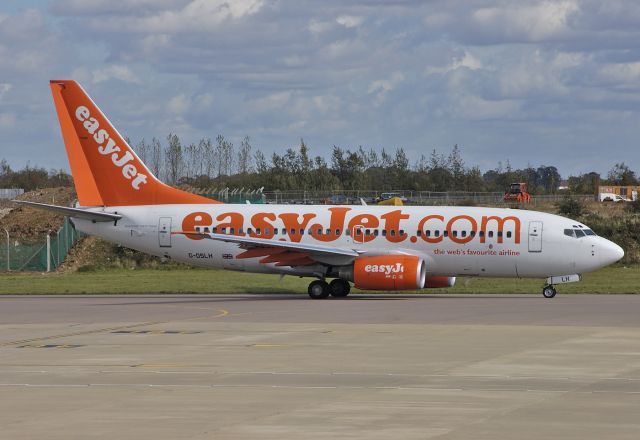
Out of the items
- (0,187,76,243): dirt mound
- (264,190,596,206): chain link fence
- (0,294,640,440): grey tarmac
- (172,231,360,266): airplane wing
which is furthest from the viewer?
(264,190,596,206): chain link fence

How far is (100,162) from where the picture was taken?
4753 centimetres

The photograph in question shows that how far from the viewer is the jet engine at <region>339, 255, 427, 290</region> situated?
140 ft

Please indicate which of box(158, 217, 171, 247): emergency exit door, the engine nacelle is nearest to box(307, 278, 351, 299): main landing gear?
the engine nacelle

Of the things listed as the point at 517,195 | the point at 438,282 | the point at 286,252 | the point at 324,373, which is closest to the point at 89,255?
the point at 286,252

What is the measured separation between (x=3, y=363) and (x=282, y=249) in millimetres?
21519

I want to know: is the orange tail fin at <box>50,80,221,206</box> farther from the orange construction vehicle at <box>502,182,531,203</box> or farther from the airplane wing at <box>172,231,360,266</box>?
the orange construction vehicle at <box>502,182,531,203</box>

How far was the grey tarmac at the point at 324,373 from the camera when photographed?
16062mm

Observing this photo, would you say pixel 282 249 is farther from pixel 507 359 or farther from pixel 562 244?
pixel 507 359

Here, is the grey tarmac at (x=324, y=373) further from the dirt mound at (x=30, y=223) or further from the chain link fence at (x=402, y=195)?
the chain link fence at (x=402, y=195)

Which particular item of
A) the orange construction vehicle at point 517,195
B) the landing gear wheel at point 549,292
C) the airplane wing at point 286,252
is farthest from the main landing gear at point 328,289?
the orange construction vehicle at point 517,195

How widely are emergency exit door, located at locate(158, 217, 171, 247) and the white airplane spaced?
4 centimetres

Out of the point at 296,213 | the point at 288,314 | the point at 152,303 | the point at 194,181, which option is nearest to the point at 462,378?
the point at 288,314

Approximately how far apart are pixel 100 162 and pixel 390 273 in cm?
1276

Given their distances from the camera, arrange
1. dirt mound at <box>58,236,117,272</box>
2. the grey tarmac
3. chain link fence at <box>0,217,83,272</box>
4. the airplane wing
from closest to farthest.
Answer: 1. the grey tarmac
2. the airplane wing
3. chain link fence at <box>0,217,83,272</box>
4. dirt mound at <box>58,236,117,272</box>
